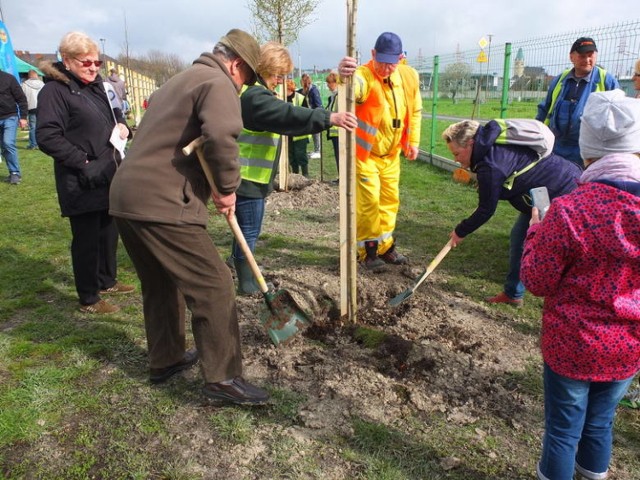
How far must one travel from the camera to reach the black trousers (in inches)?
144

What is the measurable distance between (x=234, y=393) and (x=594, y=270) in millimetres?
1913

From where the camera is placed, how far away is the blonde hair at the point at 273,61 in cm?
338

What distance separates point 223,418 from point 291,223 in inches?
167

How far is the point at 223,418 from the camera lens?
8.80ft

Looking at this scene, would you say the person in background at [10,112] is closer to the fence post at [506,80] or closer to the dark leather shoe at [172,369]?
the dark leather shoe at [172,369]

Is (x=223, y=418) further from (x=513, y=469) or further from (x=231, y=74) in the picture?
(x=231, y=74)

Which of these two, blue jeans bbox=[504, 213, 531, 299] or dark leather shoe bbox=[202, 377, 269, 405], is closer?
dark leather shoe bbox=[202, 377, 269, 405]

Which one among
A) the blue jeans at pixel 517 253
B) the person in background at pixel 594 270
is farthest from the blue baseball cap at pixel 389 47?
the person in background at pixel 594 270

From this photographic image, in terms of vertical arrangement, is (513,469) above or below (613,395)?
below

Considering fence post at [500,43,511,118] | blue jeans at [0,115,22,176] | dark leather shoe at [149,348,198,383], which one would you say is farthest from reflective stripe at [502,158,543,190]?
blue jeans at [0,115,22,176]

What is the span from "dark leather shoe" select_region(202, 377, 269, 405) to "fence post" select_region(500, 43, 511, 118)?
6872 millimetres

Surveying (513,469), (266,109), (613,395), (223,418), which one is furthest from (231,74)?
(513,469)

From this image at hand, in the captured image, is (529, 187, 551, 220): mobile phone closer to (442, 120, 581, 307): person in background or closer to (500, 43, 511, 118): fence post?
(442, 120, 581, 307): person in background

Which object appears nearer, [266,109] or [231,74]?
[231,74]
